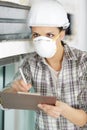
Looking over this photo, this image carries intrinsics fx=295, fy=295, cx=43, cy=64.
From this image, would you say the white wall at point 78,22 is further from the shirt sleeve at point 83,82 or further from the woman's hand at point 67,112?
the woman's hand at point 67,112

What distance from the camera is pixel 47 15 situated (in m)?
1.47

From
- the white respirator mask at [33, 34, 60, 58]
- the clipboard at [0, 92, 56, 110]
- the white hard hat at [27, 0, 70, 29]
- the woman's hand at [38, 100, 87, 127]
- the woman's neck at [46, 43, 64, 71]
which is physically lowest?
the woman's hand at [38, 100, 87, 127]

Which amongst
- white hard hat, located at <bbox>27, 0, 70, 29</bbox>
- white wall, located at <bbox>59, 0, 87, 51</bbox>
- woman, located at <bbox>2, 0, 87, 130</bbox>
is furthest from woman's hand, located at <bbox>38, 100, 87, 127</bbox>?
white wall, located at <bbox>59, 0, 87, 51</bbox>

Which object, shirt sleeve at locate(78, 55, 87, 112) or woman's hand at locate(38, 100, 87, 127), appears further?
shirt sleeve at locate(78, 55, 87, 112)

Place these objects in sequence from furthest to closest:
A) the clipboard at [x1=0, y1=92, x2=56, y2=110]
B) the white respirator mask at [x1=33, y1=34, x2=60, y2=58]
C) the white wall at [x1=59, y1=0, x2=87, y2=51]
Result: the white wall at [x1=59, y1=0, x2=87, y2=51]
the white respirator mask at [x1=33, y1=34, x2=60, y2=58]
the clipboard at [x1=0, y1=92, x2=56, y2=110]

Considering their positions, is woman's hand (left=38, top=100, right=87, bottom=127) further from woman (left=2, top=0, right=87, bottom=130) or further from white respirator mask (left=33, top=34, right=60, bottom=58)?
white respirator mask (left=33, top=34, right=60, bottom=58)

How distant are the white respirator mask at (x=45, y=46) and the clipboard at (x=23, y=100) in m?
0.25

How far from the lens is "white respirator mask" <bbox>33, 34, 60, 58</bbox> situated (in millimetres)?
1458

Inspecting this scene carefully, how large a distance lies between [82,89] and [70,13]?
0.78 meters

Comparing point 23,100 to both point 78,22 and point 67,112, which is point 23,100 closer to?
point 67,112

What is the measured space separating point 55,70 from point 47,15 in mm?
304

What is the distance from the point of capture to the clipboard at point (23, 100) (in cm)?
133

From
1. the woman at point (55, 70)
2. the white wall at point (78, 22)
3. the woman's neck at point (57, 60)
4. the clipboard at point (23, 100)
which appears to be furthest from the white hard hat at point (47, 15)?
the white wall at point (78, 22)

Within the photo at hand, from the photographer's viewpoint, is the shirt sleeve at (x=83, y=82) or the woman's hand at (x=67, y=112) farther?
the shirt sleeve at (x=83, y=82)
